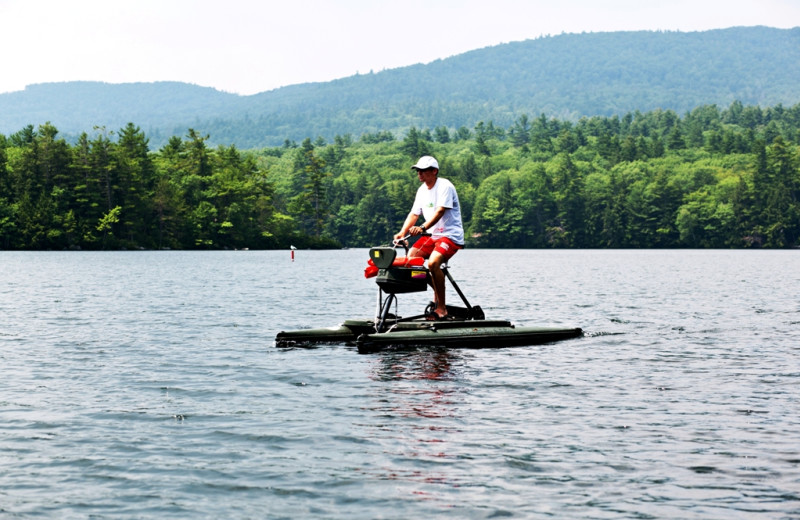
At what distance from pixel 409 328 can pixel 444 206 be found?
234cm

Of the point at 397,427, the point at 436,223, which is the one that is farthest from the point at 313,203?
the point at 397,427

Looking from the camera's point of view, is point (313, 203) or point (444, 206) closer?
point (444, 206)

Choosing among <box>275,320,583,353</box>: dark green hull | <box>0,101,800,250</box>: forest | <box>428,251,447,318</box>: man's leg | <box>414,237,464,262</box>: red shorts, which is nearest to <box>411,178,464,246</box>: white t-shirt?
<box>414,237,464,262</box>: red shorts

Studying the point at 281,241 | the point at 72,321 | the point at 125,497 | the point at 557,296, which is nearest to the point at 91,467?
the point at 125,497

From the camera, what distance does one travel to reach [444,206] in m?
18.3

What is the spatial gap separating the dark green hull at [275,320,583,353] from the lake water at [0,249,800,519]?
0.86 ft

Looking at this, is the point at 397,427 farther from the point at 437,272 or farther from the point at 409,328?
the point at 437,272

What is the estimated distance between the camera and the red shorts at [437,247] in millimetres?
18391

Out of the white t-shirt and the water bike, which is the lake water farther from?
the white t-shirt

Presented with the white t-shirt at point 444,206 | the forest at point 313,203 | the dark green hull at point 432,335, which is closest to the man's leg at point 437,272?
the white t-shirt at point 444,206

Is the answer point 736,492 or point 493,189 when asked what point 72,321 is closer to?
point 736,492

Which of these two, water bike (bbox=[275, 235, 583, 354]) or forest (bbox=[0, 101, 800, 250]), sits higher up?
forest (bbox=[0, 101, 800, 250])

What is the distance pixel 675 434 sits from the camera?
11102 mm

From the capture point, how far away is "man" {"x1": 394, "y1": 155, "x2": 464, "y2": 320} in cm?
1823
